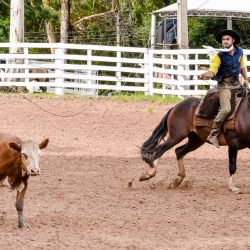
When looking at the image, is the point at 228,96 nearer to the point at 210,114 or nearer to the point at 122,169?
the point at 210,114

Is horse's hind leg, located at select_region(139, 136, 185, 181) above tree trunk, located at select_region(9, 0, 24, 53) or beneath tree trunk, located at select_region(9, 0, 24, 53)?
beneath

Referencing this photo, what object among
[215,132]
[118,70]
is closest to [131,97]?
[118,70]

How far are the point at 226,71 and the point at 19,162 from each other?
4.11 meters

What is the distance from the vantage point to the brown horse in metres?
13.8

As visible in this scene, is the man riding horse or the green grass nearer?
the man riding horse

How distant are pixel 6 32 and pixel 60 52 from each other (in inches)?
493

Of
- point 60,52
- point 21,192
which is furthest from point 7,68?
point 21,192

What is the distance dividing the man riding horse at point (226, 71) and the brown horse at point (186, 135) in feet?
0.59

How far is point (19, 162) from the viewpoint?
35.1 ft

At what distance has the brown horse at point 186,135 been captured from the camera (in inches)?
542

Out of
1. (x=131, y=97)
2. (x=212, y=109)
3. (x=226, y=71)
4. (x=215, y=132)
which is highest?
(x=226, y=71)

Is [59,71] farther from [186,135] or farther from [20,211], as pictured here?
[20,211]

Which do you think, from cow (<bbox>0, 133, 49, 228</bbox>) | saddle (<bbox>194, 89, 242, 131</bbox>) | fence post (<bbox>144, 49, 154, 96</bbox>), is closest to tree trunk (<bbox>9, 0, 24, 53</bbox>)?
fence post (<bbox>144, 49, 154, 96</bbox>)

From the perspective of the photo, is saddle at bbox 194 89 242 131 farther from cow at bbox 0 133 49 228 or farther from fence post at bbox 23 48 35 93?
fence post at bbox 23 48 35 93
